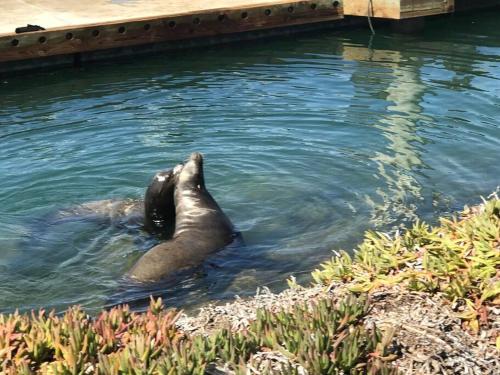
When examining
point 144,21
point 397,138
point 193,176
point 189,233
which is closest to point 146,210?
point 193,176

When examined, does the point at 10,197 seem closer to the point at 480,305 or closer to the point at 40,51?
the point at 40,51

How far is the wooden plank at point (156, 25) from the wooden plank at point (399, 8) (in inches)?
23.9

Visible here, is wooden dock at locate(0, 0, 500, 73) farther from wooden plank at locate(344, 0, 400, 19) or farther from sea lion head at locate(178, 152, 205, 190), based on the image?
sea lion head at locate(178, 152, 205, 190)

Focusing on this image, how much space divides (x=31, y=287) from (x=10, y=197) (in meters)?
2.63

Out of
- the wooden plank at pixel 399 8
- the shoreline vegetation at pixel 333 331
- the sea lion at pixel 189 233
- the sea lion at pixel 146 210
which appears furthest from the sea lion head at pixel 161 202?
the wooden plank at pixel 399 8

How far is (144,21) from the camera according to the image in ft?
54.7

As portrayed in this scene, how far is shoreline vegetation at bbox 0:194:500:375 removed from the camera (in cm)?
418

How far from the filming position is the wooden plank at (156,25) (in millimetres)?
15656

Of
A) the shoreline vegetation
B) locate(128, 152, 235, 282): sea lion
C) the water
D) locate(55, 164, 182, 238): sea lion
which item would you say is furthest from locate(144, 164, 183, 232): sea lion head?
the shoreline vegetation

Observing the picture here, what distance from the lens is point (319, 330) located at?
4352 mm

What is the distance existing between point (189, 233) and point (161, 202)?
985 mm

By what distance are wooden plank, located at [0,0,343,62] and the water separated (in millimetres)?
519

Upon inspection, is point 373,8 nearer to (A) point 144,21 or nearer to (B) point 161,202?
(A) point 144,21

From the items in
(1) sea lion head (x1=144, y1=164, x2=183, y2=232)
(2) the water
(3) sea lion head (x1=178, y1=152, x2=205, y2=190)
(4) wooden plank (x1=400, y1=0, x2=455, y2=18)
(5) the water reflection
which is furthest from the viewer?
(4) wooden plank (x1=400, y1=0, x2=455, y2=18)
